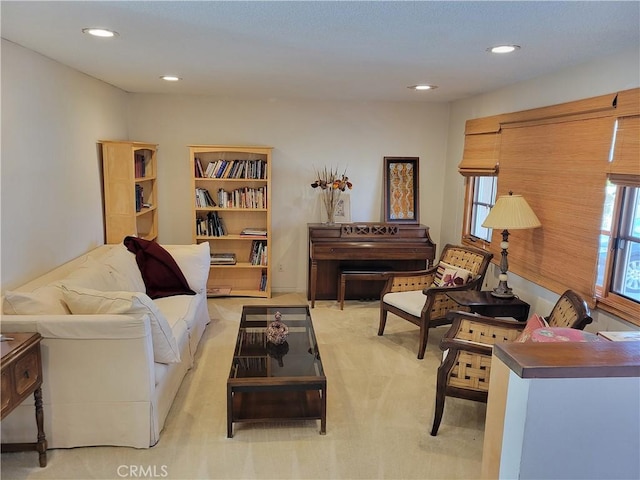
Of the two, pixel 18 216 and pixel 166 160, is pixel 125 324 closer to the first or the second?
pixel 18 216

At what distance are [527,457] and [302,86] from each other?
11.2 ft

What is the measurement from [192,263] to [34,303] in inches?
63.7

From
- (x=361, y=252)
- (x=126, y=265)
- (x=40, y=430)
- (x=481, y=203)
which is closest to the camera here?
(x=40, y=430)

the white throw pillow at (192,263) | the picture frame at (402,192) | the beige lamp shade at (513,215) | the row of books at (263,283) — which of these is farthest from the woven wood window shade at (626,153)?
the row of books at (263,283)

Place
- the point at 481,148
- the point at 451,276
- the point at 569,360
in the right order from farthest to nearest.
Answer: the point at 481,148 < the point at 451,276 < the point at 569,360

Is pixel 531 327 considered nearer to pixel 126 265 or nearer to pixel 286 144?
pixel 126 265

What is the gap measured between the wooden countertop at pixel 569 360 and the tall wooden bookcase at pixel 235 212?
3777 mm

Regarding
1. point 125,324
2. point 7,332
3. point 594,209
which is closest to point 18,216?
point 7,332

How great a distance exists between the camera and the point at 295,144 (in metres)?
5.19

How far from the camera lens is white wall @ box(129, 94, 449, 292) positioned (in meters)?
5.06

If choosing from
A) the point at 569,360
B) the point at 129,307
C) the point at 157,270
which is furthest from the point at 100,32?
the point at 569,360

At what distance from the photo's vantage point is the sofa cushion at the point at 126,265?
A: 341 cm

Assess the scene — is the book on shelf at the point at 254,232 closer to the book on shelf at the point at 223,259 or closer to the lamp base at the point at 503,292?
the book on shelf at the point at 223,259

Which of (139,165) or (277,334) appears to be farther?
(139,165)
